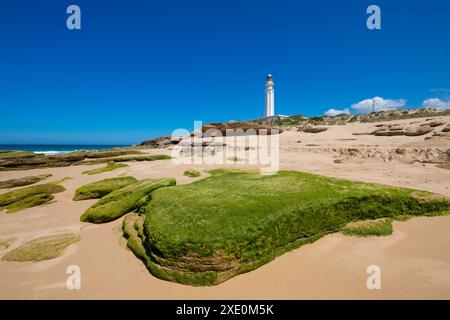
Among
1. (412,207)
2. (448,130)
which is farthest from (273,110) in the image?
(412,207)

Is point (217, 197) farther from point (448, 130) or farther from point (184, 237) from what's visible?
point (448, 130)

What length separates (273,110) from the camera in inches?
2881

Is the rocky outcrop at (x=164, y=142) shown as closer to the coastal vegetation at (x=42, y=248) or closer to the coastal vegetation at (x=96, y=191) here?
the coastal vegetation at (x=96, y=191)

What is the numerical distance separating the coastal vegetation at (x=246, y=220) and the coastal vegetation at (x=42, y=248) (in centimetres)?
139

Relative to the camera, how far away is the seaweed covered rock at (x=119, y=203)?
6548mm

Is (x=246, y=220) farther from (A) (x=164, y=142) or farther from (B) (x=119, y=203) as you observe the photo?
(A) (x=164, y=142)

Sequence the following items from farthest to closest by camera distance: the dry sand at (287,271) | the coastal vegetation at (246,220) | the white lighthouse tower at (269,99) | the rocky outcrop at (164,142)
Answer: the white lighthouse tower at (269,99) → the rocky outcrop at (164,142) → the coastal vegetation at (246,220) → the dry sand at (287,271)

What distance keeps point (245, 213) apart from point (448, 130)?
67.9 ft

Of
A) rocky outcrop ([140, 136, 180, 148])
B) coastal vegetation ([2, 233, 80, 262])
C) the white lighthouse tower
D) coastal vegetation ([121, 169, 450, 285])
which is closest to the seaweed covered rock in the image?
coastal vegetation ([121, 169, 450, 285])

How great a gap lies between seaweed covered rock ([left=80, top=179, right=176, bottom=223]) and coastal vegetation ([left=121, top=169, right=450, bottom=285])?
749 millimetres

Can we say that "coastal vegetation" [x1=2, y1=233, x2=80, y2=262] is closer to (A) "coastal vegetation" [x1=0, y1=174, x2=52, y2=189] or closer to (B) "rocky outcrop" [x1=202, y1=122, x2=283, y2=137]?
(A) "coastal vegetation" [x1=0, y1=174, x2=52, y2=189]

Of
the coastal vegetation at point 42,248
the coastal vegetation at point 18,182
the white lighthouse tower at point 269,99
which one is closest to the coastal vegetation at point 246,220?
the coastal vegetation at point 42,248

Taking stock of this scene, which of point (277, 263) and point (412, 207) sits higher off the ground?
point (412, 207)
